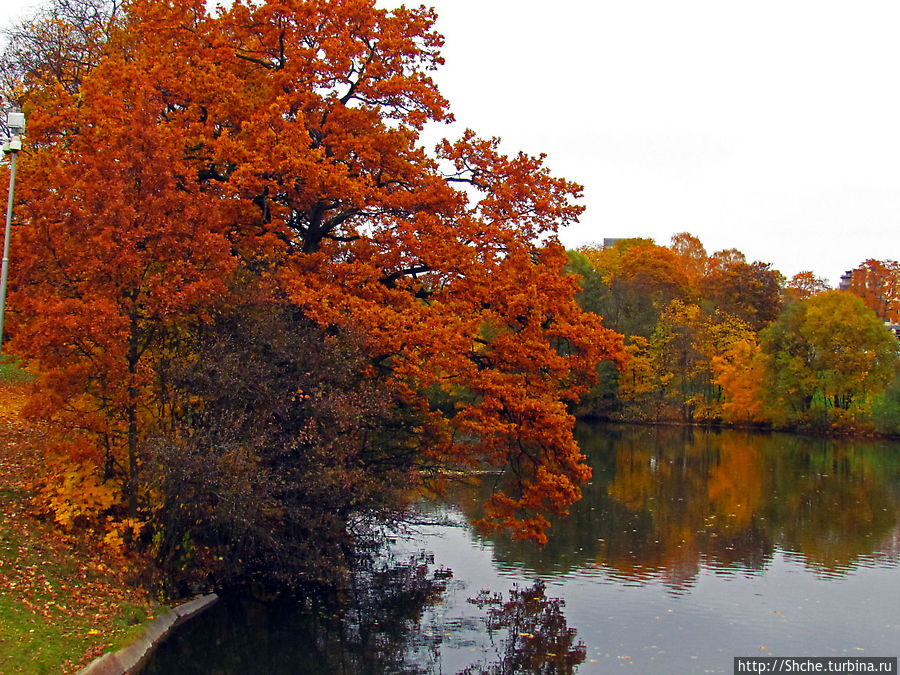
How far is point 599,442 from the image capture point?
5159 centimetres

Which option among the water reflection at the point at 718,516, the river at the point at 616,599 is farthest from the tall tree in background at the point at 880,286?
the river at the point at 616,599

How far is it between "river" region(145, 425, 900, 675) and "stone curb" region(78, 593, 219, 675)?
0.25 meters

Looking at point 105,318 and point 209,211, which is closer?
point 105,318

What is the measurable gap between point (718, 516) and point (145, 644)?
19701 millimetres

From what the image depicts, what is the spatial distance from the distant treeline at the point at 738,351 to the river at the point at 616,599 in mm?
Answer: 28981

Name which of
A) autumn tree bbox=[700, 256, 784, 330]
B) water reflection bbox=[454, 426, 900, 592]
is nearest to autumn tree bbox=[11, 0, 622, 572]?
water reflection bbox=[454, 426, 900, 592]

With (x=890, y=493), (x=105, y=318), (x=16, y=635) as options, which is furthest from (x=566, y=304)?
(x=890, y=493)

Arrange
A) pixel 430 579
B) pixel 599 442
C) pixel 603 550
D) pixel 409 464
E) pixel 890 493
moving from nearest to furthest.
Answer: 1. pixel 409 464
2. pixel 430 579
3. pixel 603 550
4. pixel 890 493
5. pixel 599 442

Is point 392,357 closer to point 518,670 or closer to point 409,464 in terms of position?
point 409,464

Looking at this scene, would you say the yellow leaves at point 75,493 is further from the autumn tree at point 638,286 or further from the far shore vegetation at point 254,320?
the autumn tree at point 638,286

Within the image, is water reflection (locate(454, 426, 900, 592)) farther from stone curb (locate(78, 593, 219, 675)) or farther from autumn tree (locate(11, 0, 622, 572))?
stone curb (locate(78, 593, 219, 675))

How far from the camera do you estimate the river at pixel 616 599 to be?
13523mm

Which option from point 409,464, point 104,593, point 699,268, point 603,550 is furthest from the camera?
point 699,268

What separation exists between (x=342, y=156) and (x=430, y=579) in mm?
9628
